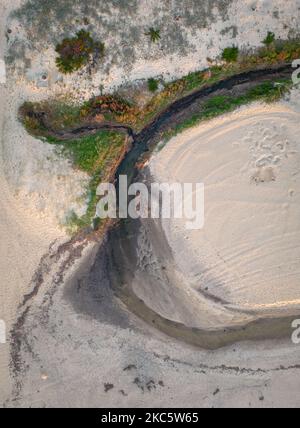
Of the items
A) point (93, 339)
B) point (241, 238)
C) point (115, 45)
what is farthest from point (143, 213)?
point (115, 45)

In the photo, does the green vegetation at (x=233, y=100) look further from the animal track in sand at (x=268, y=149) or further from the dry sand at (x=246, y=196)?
the animal track in sand at (x=268, y=149)

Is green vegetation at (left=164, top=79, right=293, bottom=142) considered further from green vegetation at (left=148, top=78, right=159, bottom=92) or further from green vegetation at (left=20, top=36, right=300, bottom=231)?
green vegetation at (left=148, top=78, right=159, bottom=92)

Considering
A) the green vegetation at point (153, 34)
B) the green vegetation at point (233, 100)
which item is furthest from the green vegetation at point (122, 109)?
the green vegetation at point (153, 34)

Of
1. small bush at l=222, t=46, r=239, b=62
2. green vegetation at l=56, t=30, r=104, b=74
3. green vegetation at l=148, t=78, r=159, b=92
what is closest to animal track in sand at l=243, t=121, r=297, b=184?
small bush at l=222, t=46, r=239, b=62

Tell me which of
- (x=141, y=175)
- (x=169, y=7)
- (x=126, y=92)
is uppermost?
(x=169, y=7)

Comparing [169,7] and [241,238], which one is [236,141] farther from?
[169,7]

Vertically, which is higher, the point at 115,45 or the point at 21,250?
the point at 115,45
